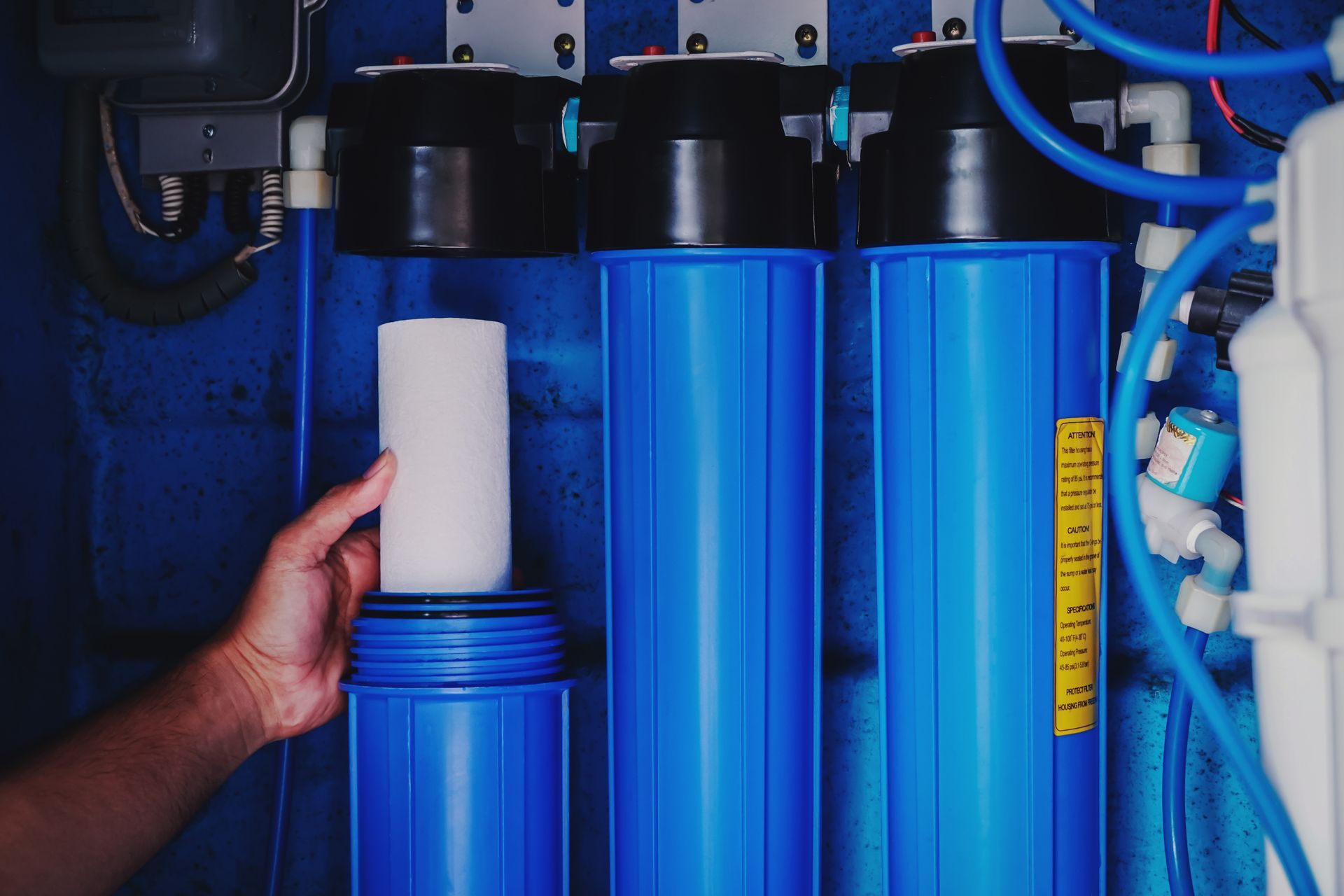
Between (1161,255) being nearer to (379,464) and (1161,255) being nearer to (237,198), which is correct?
(379,464)

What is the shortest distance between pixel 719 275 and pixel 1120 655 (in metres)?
0.53

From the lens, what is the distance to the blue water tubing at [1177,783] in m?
1.01

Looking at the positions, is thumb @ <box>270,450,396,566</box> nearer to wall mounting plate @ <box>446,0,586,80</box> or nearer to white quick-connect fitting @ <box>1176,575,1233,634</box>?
wall mounting plate @ <box>446,0,586,80</box>

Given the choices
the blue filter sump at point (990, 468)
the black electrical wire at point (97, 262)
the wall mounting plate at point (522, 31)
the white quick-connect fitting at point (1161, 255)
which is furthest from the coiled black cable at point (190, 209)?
the white quick-connect fitting at point (1161, 255)

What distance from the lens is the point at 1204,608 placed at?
0.97 meters

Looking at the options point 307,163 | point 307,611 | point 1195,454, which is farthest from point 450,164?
point 1195,454

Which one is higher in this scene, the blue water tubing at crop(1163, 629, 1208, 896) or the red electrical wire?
the red electrical wire

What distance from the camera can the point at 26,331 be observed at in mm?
1236

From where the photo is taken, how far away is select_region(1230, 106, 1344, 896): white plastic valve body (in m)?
0.68

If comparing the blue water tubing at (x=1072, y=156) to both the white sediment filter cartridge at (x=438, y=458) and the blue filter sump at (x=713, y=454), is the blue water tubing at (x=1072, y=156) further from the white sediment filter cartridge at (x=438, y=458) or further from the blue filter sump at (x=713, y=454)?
the white sediment filter cartridge at (x=438, y=458)

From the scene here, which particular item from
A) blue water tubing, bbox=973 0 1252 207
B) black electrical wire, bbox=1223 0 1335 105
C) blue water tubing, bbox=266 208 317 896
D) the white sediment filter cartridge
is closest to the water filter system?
the white sediment filter cartridge

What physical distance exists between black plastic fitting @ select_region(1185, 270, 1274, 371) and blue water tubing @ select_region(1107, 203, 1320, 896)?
198 millimetres

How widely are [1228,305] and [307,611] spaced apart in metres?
0.84

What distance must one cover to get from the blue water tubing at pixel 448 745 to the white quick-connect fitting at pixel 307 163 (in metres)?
0.41
